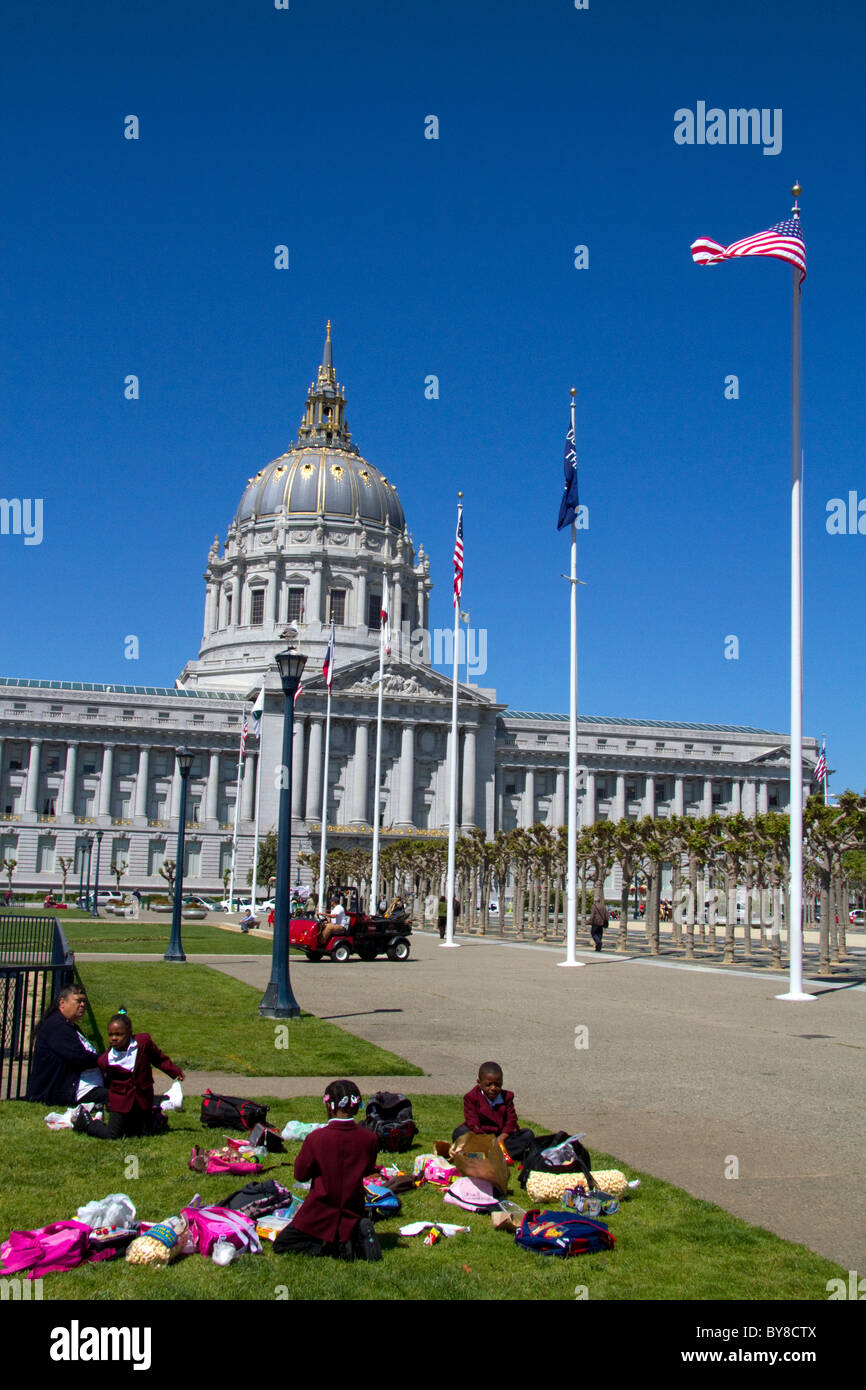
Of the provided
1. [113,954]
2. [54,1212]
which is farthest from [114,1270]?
[113,954]

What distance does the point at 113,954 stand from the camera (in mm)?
36469

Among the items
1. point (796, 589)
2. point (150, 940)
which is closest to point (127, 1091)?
point (796, 589)

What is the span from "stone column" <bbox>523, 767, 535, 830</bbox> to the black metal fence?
9155cm

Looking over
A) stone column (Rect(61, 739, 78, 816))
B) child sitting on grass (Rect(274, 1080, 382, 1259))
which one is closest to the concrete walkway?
child sitting on grass (Rect(274, 1080, 382, 1259))

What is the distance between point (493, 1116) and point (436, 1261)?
2.73m

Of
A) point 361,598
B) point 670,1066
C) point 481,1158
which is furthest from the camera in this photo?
point 361,598

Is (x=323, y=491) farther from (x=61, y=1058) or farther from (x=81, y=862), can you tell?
(x=61, y=1058)

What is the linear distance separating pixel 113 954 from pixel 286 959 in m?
16.5

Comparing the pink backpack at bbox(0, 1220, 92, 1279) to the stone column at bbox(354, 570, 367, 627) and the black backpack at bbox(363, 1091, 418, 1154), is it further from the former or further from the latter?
the stone column at bbox(354, 570, 367, 627)

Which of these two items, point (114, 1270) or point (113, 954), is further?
point (113, 954)

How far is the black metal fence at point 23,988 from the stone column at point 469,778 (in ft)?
267

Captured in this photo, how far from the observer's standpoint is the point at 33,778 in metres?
114

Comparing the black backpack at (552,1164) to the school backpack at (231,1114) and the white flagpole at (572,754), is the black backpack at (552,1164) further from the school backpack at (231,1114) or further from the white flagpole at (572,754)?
the white flagpole at (572,754)

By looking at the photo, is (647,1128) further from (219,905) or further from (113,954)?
(219,905)
